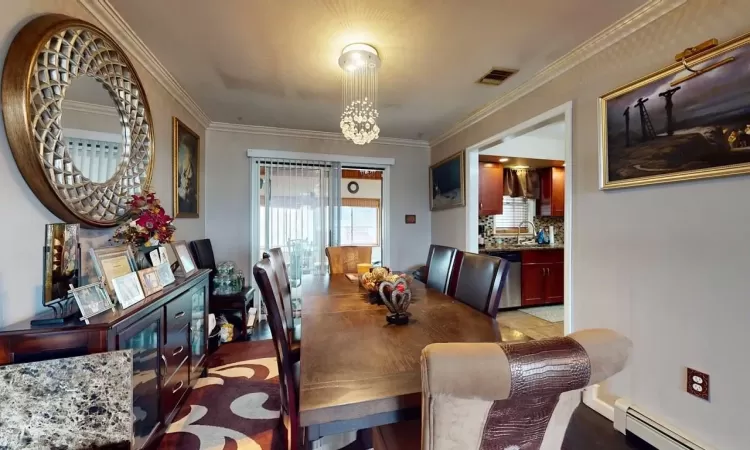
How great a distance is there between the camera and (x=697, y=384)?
146 cm

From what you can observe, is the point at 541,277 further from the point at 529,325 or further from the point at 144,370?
the point at 144,370

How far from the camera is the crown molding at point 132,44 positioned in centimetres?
160

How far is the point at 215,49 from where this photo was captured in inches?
79.5

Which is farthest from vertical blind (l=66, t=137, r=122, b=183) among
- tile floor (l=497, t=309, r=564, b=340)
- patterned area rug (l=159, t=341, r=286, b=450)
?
tile floor (l=497, t=309, r=564, b=340)

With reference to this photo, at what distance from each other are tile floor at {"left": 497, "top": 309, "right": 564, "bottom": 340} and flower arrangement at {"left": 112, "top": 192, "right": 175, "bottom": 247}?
310 cm

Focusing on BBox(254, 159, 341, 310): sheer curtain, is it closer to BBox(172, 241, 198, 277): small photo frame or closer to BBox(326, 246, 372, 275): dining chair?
BBox(326, 246, 372, 275): dining chair

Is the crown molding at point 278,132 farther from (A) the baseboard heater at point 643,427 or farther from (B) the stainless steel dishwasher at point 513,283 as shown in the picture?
(A) the baseboard heater at point 643,427

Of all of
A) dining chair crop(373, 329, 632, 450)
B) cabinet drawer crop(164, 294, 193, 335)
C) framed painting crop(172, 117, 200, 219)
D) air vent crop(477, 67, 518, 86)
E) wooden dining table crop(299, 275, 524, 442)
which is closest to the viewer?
dining chair crop(373, 329, 632, 450)

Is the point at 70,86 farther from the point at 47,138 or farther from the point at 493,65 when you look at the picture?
the point at 493,65

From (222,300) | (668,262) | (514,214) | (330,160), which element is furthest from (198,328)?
(514,214)

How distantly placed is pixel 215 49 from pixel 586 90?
2629 mm

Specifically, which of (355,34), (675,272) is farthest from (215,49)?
(675,272)

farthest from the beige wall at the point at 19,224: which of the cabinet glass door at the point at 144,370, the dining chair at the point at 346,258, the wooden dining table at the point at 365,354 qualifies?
the dining chair at the point at 346,258

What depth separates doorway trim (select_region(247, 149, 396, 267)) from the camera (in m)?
3.64
